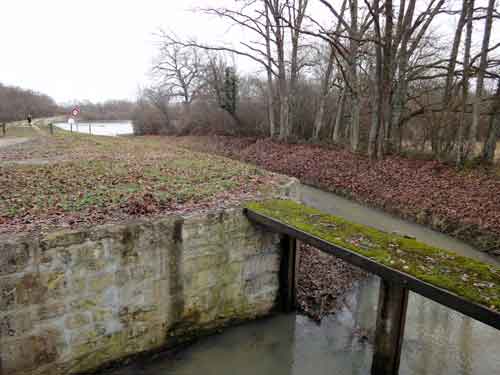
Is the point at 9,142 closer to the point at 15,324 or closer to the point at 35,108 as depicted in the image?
the point at 15,324

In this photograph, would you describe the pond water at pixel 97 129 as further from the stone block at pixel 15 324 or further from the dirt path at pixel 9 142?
the stone block at pixel 15 324

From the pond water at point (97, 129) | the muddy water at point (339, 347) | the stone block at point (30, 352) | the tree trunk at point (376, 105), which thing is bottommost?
the muddy water at point (339, 347)

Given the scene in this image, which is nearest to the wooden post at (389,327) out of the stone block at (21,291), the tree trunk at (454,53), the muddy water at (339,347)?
the muddy water at (339,347)

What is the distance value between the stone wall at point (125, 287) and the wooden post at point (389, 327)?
7.86 ft

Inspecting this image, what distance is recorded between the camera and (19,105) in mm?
42750

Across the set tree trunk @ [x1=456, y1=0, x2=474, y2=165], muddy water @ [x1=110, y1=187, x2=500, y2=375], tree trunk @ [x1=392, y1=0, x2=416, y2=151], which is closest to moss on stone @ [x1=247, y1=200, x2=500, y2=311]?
muddy water @ [x1=110, y1=187, x2=500, y2=375]

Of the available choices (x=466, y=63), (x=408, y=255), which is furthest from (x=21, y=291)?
(x=466, y=63)

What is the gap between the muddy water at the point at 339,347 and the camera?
559 cm

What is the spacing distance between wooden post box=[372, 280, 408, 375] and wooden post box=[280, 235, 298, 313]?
2.16 m

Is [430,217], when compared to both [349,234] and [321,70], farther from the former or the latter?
[321,70]

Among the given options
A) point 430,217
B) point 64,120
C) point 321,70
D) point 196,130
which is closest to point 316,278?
point 430,217

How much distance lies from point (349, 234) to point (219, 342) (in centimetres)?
315

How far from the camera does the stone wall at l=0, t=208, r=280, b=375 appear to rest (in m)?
4.54

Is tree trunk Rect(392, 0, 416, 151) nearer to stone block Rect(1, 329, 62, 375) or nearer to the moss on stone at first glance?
the moss on stone
